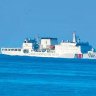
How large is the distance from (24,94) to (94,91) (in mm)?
4315

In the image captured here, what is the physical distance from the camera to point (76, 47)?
375ft

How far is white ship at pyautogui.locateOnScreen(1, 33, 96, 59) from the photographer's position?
11262cm

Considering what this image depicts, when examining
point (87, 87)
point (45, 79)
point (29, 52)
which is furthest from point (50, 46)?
point (87, 87)

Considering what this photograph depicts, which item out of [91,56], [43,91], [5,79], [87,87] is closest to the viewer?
[43,91]

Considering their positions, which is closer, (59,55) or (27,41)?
(59,55)

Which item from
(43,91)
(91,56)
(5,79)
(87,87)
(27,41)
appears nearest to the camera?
(43,91)

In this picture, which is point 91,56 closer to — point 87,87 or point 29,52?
point 29,52

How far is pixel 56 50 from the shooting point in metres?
113

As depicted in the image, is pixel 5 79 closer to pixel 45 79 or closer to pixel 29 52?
pixel 45 79

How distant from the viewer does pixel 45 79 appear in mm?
50094

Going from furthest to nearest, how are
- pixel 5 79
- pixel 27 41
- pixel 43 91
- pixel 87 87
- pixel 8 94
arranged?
pixel 27 41, pixel 5 79, pixel 87 87, pixel 43 91, pixel 8 94

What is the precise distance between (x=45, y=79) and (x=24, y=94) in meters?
12.3

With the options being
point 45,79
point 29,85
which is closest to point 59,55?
point 45,79

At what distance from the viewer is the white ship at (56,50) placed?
370 feet
